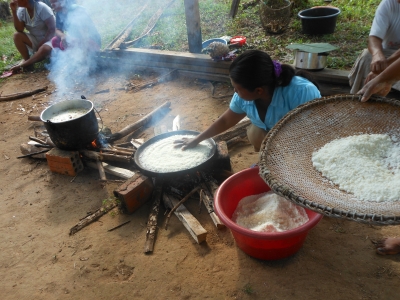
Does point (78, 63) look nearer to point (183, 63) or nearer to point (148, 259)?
point (183, 63)

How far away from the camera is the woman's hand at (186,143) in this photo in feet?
11.0

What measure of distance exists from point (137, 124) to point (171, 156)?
4.93 ft

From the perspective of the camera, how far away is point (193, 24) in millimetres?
5820

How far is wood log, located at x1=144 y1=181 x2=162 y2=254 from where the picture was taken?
286cm

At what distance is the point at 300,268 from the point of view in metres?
2.50

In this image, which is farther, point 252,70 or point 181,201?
point 181,201

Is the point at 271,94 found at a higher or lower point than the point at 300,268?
higher

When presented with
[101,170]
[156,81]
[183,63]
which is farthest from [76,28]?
[101,170]

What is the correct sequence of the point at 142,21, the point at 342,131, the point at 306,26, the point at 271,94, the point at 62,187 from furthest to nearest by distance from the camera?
1. the point at 142,21
2. the point at 306,26
3. the point at 62,187
4. the point at 271,94
5. the point at 342,131

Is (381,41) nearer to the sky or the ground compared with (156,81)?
nearer to the sky

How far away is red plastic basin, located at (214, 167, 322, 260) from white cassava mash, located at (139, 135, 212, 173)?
515 millimetres

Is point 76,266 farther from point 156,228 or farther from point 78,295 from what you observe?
point 156,228

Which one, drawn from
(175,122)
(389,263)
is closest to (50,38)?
(175,122)

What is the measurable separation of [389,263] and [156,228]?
1.94 metres
